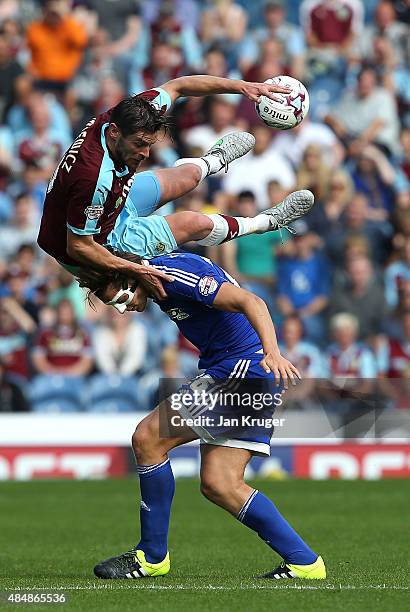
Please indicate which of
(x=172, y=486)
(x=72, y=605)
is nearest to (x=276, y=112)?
(x=172, y=486)

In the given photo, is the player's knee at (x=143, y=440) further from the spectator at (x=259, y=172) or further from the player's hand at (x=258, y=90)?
the spectator at (x=259, y=172)

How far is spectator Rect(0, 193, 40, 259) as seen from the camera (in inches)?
737

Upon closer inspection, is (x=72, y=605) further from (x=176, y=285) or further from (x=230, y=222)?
(x=230, y=222)

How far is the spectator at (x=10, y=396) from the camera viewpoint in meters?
16.9

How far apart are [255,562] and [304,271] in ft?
28.7

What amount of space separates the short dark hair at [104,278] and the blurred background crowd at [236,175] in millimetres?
6925

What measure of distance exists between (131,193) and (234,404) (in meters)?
1.85

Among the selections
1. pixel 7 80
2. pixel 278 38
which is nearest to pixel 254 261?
pixel 278 38

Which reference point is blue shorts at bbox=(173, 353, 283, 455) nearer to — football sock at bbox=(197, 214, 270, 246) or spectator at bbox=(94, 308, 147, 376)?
football sock at bbox=(197, 214, 270, 246)

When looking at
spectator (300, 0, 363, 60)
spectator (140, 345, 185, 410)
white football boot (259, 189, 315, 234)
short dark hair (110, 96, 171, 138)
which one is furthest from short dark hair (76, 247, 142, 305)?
spectator (300, 0, 363, 60)

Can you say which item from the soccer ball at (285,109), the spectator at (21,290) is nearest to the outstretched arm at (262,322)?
the soccer ball at (285,109)

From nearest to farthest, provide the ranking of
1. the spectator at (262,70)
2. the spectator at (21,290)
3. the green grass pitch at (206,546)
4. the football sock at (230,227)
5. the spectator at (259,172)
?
the green grass pitch at (206,546) < the football sock at (230,227) < the spectator at (21,290) < the spectator at (259,172) < the spectator at (262,70)

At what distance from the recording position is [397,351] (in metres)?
17.4

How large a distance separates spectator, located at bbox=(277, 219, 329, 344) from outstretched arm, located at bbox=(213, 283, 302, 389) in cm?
972
